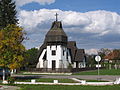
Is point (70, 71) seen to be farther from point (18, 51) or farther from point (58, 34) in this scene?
point (18, 51)

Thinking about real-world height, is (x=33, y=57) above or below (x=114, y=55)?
below

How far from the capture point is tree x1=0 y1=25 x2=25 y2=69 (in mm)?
33531

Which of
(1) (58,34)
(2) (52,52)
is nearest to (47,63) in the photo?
(2) (52,52)

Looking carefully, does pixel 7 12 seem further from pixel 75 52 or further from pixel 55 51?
pixel 75 52

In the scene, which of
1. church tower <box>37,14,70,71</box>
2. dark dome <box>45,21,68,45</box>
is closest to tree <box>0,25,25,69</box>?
dark dome <box>45,21,68,45</box>

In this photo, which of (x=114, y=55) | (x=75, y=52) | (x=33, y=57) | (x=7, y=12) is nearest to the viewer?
(x=7, y=12)

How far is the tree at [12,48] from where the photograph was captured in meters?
33.5

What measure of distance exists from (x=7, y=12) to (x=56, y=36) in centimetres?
1740

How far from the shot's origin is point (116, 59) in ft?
399

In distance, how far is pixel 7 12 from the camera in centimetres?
4875

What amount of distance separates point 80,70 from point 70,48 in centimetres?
1283

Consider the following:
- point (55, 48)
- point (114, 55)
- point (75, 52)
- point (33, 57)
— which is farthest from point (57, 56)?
point (114, 55)

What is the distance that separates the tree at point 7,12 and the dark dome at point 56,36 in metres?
16.0

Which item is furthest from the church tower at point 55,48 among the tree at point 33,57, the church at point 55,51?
the tree at point 33,57
